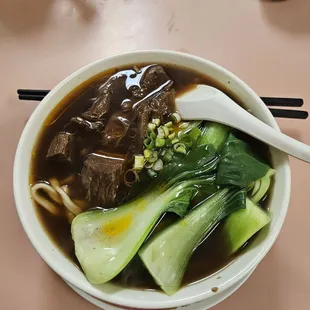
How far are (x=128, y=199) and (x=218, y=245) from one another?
0.26 m

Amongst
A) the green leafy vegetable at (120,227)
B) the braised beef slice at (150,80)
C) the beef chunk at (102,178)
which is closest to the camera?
the green leafy vegetable at (120,227)

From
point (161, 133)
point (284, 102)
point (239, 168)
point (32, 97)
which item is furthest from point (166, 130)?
point (32, 97)

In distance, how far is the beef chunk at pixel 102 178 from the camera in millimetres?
1205

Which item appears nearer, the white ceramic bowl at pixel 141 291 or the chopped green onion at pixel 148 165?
the white ceramic bowl at pixel 141 291

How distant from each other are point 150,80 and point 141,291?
579 mm

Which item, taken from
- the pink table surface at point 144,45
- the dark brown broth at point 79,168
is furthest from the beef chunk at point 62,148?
the pink table surface at point 144,45

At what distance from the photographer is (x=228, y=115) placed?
121 centimetres

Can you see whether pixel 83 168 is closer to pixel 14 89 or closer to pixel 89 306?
pixel 89 306

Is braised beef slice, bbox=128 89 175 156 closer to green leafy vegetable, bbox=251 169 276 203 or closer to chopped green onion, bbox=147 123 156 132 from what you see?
chopped green onion, bbox=147 123 156 132

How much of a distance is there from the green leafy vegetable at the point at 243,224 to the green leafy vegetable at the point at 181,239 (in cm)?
2

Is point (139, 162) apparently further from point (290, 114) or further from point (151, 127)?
point (290, 114)

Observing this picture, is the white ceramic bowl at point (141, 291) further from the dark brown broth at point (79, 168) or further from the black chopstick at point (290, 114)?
the black chopstick at point (290, 114)

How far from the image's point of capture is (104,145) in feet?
4.19

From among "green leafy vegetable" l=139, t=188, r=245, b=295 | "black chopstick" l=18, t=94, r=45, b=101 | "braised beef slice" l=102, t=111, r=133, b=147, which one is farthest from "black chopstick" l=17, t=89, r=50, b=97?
"green leafy vegetable" l=139, t=188, r=245, b=295
